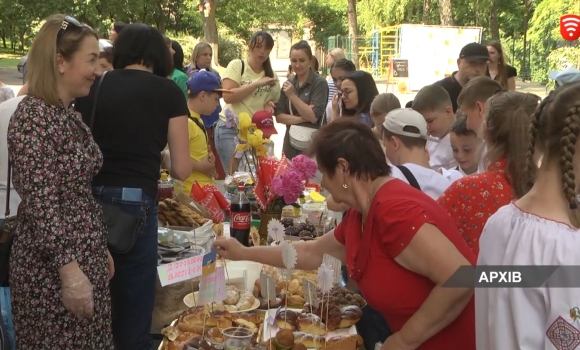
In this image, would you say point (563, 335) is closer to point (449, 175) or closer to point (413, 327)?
point (413, 327)

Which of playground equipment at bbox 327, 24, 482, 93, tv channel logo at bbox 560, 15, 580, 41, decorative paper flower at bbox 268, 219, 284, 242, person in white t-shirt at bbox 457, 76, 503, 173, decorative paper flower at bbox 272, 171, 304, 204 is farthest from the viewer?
playground equipment at bbox 327, 24, 482, 93

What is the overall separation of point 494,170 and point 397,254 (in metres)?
0.64

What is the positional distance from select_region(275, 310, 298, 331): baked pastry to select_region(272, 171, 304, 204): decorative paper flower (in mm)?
1281

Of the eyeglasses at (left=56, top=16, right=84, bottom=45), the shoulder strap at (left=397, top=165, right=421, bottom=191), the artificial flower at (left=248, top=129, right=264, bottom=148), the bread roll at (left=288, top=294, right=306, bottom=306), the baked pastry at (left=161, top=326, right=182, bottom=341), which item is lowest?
the bread roll at (left=288, top=294, right=306, bottom=306)

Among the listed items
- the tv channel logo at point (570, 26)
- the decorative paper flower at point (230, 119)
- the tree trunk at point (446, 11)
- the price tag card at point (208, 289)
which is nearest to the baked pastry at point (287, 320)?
the price tag card at point (208, 289)

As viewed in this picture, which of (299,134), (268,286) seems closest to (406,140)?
(268,286)

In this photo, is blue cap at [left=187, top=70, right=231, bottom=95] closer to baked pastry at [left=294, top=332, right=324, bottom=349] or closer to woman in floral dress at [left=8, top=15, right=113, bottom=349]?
woman in floral dress at [left=8, top=15, right=113, bottom=349]

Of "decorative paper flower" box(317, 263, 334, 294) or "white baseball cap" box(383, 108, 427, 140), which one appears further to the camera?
"white baseball cap" box(383, 108, 427, 140)

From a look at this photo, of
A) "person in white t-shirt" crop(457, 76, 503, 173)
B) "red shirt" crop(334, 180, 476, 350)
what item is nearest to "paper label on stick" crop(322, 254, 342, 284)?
"red shirt" crop(334, 180, 476, 350)

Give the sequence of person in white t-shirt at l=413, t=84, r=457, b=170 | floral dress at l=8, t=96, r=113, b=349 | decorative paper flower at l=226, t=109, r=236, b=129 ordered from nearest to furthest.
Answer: floral dress at l=8, t=96, r=113, b=349 → person in white t-shirt at l=413, t=84, r=457, b=170 → decorative paper flower at l=226, t=109, r=236, b=129

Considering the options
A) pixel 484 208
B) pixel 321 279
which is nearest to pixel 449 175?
pixel 484 208

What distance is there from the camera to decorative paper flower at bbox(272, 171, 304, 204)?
4023 mm

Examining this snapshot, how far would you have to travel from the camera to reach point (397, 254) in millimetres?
2068

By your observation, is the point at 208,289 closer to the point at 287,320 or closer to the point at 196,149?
the point at 287,320
